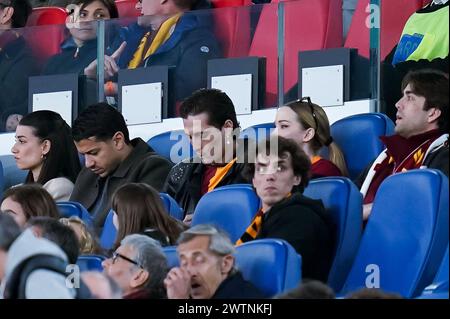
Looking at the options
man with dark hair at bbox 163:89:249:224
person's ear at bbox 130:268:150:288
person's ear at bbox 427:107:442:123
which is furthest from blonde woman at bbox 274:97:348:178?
person's ear at bbox 130:268:150:288

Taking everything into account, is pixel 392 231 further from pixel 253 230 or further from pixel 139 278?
pixel 139 278

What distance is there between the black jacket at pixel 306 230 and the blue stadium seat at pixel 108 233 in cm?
106

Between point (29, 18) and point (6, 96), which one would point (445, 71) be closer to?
point (6, 96)

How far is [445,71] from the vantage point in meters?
6.60

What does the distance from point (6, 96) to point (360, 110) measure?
7.01 ft

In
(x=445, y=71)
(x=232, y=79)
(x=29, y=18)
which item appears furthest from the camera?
(x=29, y=18)

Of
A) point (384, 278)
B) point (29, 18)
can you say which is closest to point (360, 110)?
point (384, 278)

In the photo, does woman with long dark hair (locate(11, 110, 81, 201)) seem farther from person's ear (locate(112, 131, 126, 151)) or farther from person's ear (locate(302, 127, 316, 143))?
person's ear (locate(302, 127, 316, 143))

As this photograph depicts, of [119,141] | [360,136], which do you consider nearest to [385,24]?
[360,136]

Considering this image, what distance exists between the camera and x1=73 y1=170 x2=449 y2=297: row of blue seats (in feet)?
17.7

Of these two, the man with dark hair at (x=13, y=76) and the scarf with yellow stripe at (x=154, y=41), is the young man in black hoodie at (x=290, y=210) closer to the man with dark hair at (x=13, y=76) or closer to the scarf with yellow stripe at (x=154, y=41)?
the scarf with yellow stripe at (x=154, y=41)

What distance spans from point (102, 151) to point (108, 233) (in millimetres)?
858

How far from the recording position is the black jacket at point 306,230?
18.2 feet

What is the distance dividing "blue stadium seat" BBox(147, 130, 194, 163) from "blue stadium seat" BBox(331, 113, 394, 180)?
101 cm
